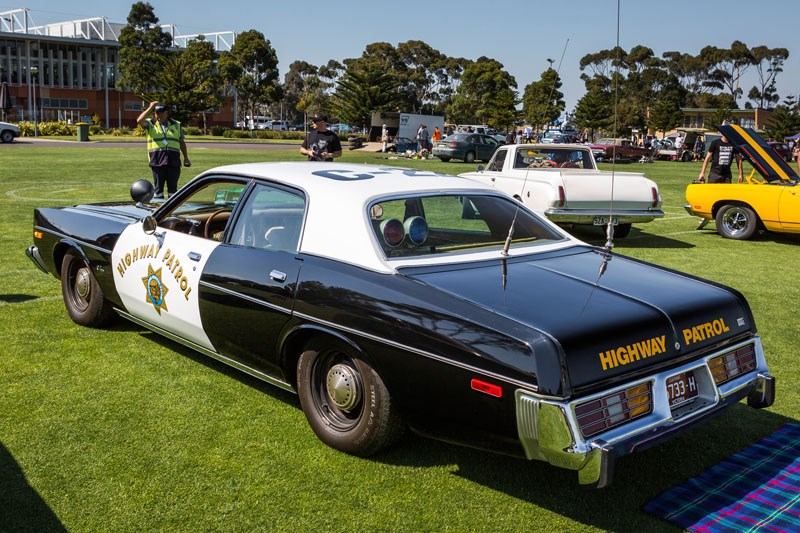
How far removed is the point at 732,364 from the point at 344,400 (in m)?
1.91

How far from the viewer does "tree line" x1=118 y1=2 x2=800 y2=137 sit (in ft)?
217

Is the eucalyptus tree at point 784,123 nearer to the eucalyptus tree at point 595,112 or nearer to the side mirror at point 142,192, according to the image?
the eucalyptus tree at point 595,112

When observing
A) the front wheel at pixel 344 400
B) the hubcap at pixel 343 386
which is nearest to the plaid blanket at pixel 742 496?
the front wheel at pixel 344 400

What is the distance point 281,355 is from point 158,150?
7751mm

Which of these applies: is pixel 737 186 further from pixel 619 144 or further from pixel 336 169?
pixel 619 144

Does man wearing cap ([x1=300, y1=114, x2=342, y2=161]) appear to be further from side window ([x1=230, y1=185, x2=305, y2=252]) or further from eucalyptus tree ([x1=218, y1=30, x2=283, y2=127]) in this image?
eucalyptus tree ([x1=218, y1=30, x2=283, y2=127])

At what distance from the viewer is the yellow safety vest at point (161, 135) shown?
10922mm

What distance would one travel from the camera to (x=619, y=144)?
46.5 m

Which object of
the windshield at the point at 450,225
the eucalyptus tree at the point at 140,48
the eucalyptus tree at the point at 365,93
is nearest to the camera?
the windshield at the point at 450,225

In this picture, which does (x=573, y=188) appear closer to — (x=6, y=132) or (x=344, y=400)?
(x=344, y=400)

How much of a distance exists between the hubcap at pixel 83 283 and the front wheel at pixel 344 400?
8.34ft

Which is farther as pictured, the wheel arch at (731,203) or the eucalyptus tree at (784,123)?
the eucalyptus tree at (784,123)

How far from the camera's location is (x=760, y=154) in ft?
41.1

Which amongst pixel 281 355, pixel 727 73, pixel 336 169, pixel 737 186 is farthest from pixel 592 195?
pixel 727 73
